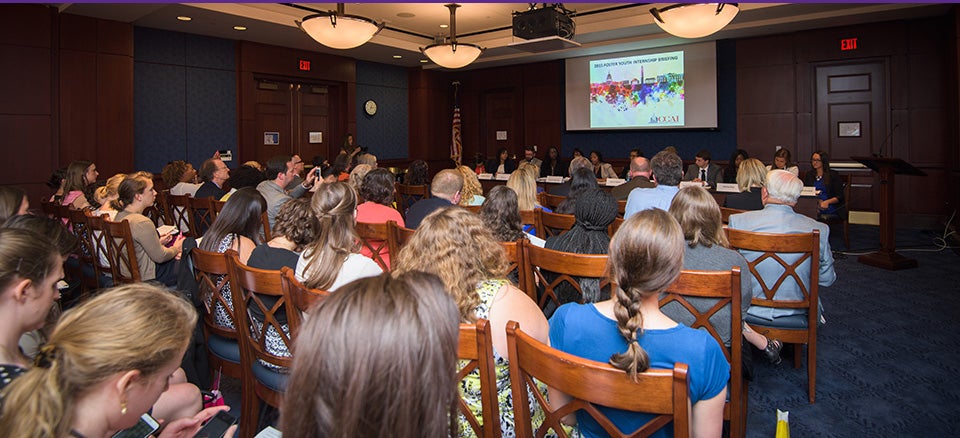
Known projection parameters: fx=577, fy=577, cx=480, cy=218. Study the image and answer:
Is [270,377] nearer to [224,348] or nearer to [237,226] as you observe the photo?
[224,348]

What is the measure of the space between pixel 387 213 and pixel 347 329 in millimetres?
3000

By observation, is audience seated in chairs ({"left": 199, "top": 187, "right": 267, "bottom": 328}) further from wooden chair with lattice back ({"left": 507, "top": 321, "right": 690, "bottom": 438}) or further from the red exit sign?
the red exit sign

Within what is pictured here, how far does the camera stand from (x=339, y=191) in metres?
2.74

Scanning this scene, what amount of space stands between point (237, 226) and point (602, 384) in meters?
2.18

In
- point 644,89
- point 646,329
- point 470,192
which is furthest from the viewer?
point 644,89

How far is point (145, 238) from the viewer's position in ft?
11.0

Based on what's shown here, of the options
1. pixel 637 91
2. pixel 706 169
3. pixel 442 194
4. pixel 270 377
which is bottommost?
pixel 270 377

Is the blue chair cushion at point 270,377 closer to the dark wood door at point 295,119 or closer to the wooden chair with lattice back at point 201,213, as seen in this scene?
the wooden chair with lattice back at point 201,213

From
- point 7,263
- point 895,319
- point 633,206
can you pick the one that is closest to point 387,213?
point 633,206

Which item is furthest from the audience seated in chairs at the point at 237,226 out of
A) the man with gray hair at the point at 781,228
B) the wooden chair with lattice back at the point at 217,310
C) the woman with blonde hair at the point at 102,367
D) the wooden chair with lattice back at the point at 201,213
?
the man with gray hair at the point at 781,228

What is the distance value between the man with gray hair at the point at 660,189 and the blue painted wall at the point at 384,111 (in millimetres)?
8045

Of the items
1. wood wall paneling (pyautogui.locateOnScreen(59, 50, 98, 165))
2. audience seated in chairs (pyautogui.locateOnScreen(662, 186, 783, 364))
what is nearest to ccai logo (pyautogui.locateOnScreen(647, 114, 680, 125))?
audience seated in chairs (pyautogui.locateOnScreen(662, 186, 783, 364))

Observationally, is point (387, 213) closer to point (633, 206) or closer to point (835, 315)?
point (633, 206)

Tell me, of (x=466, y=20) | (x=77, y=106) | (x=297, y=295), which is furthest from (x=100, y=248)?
(x=466, y=20)
